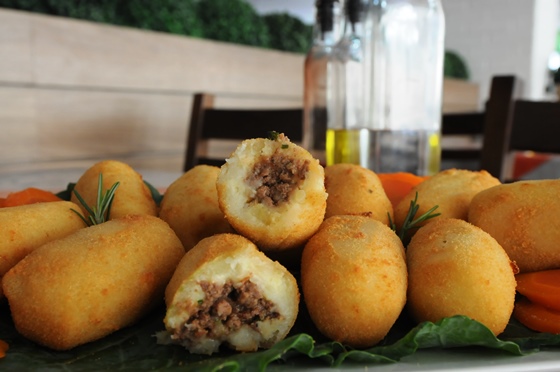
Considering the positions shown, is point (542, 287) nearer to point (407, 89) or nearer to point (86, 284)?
point (86, 284)

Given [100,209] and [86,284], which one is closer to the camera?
[86,284]

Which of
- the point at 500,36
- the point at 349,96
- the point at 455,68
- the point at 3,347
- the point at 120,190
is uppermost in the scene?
the point at 500,36

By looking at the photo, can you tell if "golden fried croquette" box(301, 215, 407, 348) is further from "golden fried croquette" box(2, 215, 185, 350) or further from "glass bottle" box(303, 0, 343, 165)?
"glass bottle" box(303, 0, 343, 165)

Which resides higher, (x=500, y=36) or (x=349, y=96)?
(x=500, y=36)

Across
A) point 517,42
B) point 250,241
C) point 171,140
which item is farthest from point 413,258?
point 517,42

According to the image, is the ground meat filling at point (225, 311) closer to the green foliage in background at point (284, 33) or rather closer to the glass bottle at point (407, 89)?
the glass bottle at point (407, 89)

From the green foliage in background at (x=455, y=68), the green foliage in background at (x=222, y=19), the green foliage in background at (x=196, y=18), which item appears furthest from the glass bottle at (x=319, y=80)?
the green foliage in background at (x=455, y=68)

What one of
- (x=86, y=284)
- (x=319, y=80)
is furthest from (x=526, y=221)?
(x=319, y=80)
